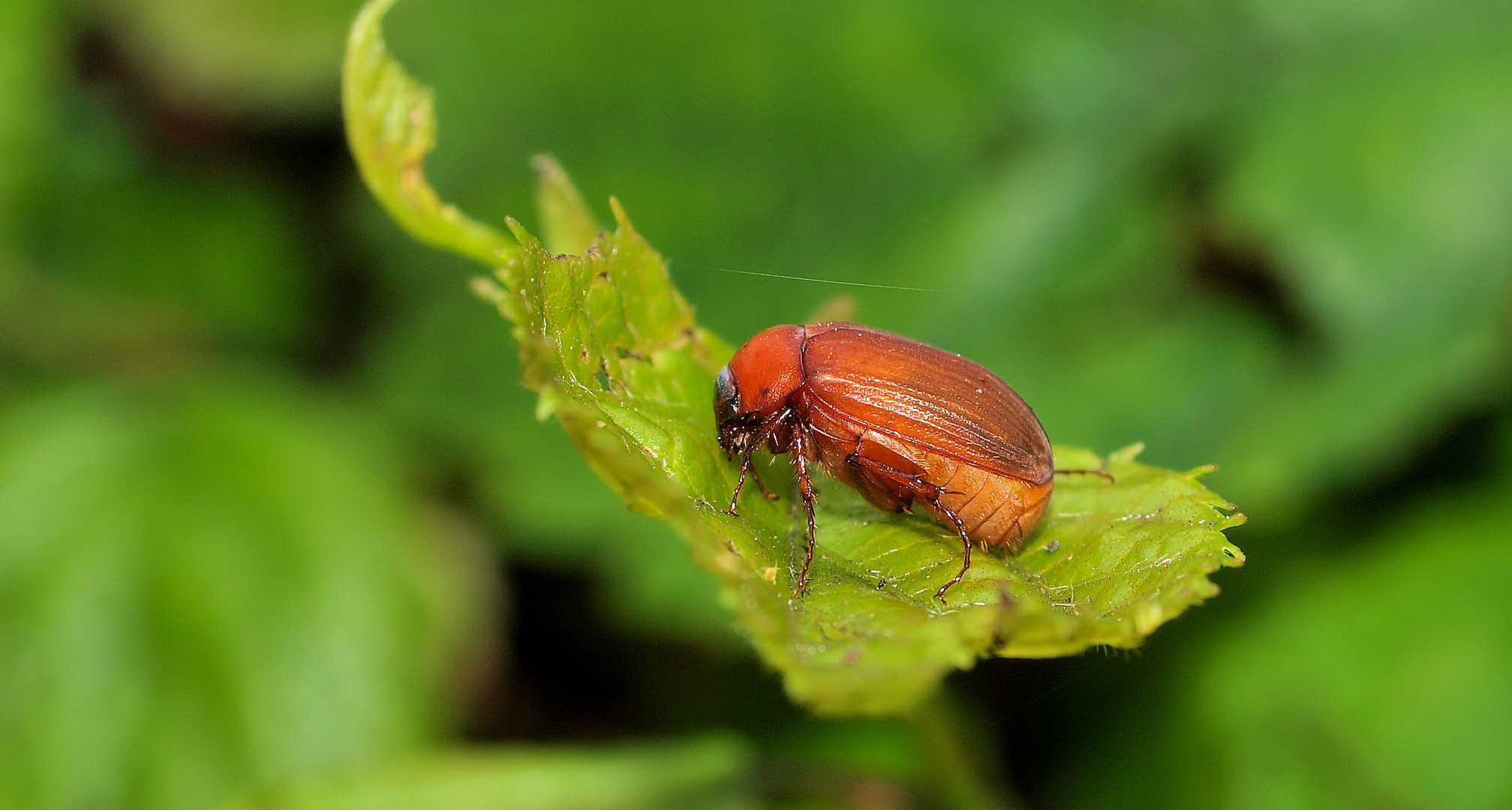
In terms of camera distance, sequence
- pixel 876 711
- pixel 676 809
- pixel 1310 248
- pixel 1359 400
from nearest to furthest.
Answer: pixel 876 711
pixel 676 809
pixel 1359 400
pixel 1310 248

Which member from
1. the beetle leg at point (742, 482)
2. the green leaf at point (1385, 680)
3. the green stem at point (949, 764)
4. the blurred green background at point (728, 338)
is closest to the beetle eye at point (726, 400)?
the beetle leg at point (742, 482)

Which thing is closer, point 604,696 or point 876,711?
point 876,711

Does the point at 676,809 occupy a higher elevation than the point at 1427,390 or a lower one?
lower

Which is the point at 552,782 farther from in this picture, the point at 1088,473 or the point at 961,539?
the point at 1088,473

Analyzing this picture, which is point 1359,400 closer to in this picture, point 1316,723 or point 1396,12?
point 1316,723

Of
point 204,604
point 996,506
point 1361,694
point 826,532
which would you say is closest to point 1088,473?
point 996,506

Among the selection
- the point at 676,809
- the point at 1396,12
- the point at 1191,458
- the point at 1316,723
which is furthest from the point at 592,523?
the point at 1396,12

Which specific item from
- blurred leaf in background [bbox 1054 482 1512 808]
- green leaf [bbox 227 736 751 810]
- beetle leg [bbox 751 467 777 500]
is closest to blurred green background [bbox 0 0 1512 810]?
blurred leaf in background [bbox 1054 482 1512 808]
